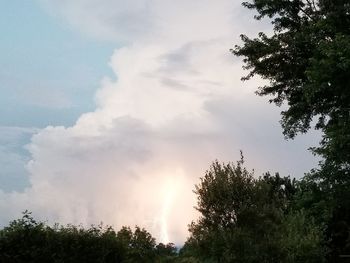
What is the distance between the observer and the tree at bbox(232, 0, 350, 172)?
33.0m

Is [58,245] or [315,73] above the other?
[315,73]

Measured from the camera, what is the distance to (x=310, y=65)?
124 ft

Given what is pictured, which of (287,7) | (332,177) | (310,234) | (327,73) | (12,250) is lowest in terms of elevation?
(12,250)

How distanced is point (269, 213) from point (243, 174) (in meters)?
2.22

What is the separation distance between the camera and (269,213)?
24.8m

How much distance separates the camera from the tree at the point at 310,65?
3297 cm

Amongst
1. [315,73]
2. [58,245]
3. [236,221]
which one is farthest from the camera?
[315,73]

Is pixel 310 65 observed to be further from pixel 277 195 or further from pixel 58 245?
pixel 58 245

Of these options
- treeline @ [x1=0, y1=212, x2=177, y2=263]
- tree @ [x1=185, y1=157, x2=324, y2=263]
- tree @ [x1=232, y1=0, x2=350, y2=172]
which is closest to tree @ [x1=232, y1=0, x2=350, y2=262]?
tree @ [x1=232, y1=0, x2=350, y2=172]

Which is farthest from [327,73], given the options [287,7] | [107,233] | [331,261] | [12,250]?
[331,261]

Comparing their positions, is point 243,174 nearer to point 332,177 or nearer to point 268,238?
point 268,238

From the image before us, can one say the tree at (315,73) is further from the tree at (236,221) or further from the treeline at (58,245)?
the treeline at (58,245)

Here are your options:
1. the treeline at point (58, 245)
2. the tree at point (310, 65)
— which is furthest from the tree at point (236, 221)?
the tree at point (310, 65)

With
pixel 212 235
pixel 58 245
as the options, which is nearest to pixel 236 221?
pixel 212 235
